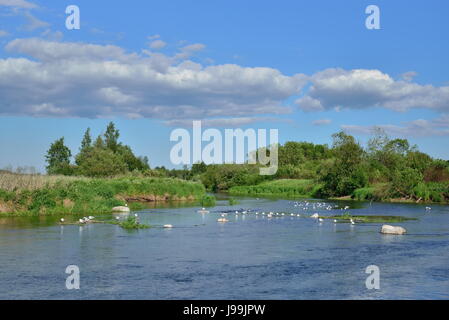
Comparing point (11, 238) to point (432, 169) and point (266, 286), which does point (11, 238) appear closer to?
point (266, 286)

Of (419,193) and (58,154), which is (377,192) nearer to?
(419,193)

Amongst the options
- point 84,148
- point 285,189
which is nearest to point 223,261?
point 285,189

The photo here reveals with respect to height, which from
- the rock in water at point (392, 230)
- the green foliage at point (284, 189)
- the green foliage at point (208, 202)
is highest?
the green foliage at point (284, 189)

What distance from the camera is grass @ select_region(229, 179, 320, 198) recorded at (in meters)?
87.1

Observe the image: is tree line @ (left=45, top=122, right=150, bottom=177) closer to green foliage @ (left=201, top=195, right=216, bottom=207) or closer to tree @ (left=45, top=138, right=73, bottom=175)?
tree @ (left=45, top=138, right=73, bottom=175)

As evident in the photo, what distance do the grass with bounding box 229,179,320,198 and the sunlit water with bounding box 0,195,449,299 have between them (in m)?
52.4

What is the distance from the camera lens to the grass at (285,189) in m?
87.1

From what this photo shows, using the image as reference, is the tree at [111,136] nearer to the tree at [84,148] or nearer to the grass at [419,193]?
the tree at [84,148]

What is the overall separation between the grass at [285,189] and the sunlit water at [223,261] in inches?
2064

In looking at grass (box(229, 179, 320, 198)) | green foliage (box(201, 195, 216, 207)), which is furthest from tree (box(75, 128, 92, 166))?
green foliage (box(201, 195, 216, 207))

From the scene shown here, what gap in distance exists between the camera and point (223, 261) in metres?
22.0

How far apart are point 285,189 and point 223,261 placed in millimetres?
71294

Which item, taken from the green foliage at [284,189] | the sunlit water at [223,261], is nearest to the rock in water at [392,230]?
the sunlit water at [223,261]

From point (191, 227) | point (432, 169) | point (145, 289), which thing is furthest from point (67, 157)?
point (145, 289)
